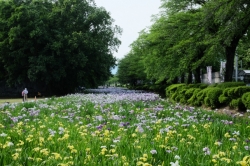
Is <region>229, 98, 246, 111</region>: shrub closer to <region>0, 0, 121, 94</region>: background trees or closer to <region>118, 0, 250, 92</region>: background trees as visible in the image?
<region>118, 0, 250, 92</region>: background trees

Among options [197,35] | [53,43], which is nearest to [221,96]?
[197,35]

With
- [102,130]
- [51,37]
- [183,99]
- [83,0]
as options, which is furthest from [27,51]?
[102,130]

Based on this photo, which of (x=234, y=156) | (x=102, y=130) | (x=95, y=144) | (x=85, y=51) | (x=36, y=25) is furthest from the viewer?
(x=85, y=51)

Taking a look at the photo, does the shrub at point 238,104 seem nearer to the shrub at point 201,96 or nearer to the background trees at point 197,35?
the shrub at point 201,96

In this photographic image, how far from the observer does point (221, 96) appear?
13188 millimetres

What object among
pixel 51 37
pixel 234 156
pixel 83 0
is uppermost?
pixel 83 0

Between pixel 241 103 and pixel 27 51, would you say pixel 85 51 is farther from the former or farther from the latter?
pixel 241 103

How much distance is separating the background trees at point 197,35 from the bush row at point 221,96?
Result: 82.5 inches

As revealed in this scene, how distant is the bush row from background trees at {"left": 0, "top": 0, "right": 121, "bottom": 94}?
56.4ft

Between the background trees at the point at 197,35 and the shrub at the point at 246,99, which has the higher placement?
the background trees at the point at 197,35

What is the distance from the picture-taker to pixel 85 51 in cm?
3416

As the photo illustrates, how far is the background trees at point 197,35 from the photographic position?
1434 centimetres

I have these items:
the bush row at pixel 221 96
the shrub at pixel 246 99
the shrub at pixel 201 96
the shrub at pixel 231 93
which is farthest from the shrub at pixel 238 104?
the shrub at pixel 201 96

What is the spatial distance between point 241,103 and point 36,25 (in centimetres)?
2557
